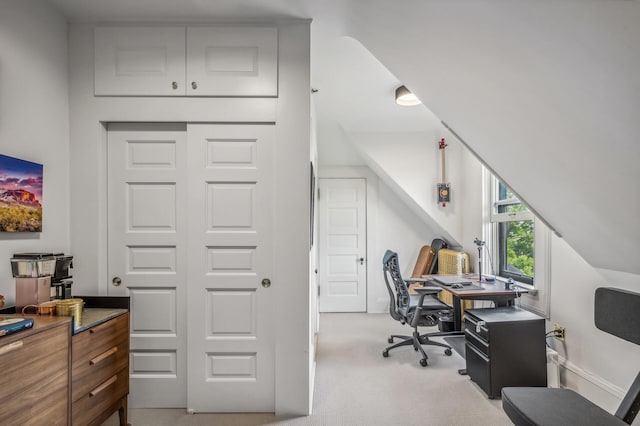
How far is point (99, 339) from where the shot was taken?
182 cm

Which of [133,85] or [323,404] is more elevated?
[133,85]

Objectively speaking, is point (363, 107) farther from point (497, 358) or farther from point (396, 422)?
point (396, 422)

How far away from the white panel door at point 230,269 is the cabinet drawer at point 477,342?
158 cm

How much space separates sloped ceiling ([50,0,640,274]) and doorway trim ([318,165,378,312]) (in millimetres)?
2488

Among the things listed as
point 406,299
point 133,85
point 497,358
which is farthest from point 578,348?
point 133,85

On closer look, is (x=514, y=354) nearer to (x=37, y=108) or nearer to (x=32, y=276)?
(x=32, y=276)

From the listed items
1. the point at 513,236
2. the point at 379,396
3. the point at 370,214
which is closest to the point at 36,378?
the point at 379,396

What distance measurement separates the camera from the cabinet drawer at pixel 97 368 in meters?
1.64

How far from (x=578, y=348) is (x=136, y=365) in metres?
3.15

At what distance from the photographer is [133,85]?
7.38 feet

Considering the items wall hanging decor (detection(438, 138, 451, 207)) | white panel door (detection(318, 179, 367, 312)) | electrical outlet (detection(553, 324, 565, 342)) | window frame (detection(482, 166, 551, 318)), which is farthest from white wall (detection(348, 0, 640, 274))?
white panel door (detection(318, 179, 367, 312))

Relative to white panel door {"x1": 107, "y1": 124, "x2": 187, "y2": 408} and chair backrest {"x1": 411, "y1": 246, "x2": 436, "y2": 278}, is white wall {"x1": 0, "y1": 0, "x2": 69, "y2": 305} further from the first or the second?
chair backrest {"x1": 411, "y1": 246, "x2": 436, "y2": 278}

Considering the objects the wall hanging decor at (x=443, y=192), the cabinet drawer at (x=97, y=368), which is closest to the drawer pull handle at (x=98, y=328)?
the cabinet drawer at (x=97, y=368)

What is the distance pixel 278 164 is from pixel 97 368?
5.10 feet
